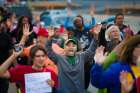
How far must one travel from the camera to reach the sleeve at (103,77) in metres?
4.91

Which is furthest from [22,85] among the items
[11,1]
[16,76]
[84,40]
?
[11,1]

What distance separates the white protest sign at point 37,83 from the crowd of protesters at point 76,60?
0.16 feet

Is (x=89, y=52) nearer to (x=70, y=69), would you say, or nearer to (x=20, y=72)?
(x=70, y=69)

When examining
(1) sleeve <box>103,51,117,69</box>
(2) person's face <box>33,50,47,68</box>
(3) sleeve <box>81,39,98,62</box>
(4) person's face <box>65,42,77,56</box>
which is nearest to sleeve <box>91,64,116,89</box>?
(1) sleeve <box>103,51,117,69</box>

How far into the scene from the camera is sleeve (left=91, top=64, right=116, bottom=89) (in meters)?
4.91

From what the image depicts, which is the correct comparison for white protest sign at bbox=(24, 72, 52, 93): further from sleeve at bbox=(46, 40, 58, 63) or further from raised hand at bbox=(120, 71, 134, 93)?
sleeve at bbox=(46, 40, 58, 63)

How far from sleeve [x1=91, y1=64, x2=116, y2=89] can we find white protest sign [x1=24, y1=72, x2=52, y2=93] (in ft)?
3.05

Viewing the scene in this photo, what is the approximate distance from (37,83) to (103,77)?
115cm

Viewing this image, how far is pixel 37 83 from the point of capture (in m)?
5.80

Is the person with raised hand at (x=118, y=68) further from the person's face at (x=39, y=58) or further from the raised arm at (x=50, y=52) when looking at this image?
the raised arm at (x=50, y=52)

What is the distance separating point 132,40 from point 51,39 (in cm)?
330

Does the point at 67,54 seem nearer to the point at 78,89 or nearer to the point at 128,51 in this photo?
the point at 78,89

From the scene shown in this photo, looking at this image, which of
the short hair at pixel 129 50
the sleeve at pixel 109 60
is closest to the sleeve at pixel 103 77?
the short hair at pixel 129 50

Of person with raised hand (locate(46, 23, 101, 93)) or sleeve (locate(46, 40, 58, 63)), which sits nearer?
person with raised hand (locate(46, 23, 101, 93))
